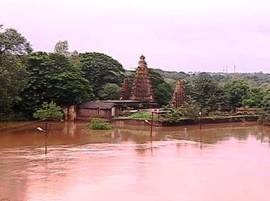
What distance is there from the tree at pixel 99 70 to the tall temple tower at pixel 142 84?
383cm

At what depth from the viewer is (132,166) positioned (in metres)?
19.8

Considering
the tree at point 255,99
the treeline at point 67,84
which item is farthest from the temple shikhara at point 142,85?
the tree at point 255,99

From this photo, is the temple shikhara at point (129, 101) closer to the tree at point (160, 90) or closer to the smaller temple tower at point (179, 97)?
the tree at point (160, 90)

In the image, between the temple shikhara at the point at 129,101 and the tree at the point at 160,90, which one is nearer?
the temple shikhara at the point at 129,101

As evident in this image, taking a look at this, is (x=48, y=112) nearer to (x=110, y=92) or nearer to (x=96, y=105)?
(x=96, y=105)

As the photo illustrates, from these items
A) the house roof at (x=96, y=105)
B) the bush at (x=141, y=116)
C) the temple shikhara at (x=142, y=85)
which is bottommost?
the bush at (x=141, y=116)

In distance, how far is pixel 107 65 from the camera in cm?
4762

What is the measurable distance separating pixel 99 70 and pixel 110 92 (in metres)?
3.07

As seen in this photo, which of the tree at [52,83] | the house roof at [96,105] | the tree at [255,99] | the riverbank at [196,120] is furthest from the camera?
the tree at [255,99]

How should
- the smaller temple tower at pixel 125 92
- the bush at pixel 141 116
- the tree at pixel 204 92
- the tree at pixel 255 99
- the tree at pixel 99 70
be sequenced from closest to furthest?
1. the bush at pixel 141 116
2. the tree at pixel 255 99
3. the tree at pixel 204 92
4. the smaller temple tower at pixel 125 92
5. the tree at pixel 99 70

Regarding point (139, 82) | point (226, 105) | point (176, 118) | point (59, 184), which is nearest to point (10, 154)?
point (59, 184)

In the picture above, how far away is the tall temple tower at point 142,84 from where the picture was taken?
140 ft

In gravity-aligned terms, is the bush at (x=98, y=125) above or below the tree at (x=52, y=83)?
below

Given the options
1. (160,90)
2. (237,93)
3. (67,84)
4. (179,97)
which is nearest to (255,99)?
(237,93)
